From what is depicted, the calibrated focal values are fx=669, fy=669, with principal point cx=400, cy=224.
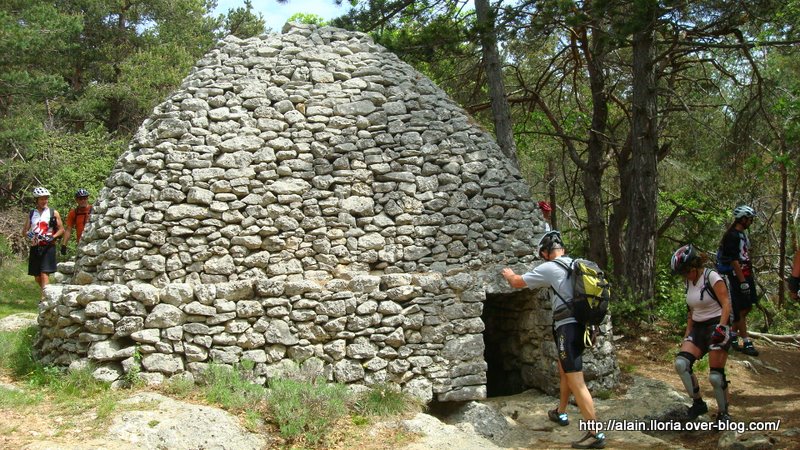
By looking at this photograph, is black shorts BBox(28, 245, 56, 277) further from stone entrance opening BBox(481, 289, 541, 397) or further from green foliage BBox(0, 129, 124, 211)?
green foliage BBox(0, 129, 124, 211)

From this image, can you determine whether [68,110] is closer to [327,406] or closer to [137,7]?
[137,7]

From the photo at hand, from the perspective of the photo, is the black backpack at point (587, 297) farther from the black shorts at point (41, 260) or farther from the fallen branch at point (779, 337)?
the black shorts at point (41, 260)

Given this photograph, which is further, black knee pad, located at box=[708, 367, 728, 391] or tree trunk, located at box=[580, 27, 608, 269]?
tree trunk, located at box=[580, 27, 608, 269]

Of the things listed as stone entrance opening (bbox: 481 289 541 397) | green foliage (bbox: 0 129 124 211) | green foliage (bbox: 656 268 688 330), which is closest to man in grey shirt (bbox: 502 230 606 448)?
stone entrance opening (bbox: 481 289 541 397)

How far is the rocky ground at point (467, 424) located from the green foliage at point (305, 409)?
0.20 metres

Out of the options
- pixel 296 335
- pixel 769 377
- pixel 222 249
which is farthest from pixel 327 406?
pixel 769 377

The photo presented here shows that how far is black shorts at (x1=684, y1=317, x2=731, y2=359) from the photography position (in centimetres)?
596

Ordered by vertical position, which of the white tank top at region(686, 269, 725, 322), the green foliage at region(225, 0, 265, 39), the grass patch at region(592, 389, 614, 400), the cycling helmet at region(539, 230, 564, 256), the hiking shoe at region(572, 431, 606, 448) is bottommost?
the hiking shoe at region(572, 431, 606, 448)

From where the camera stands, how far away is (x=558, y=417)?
20.8 ft

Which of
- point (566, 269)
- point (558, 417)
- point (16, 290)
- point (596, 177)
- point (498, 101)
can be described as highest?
point (498, 101)

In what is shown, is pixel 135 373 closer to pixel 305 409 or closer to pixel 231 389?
pixel 231 389

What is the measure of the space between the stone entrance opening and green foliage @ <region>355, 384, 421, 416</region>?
1.72m

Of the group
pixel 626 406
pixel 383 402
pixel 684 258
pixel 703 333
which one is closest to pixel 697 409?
pixel 703 333

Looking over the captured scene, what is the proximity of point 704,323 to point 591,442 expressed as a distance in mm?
1523
